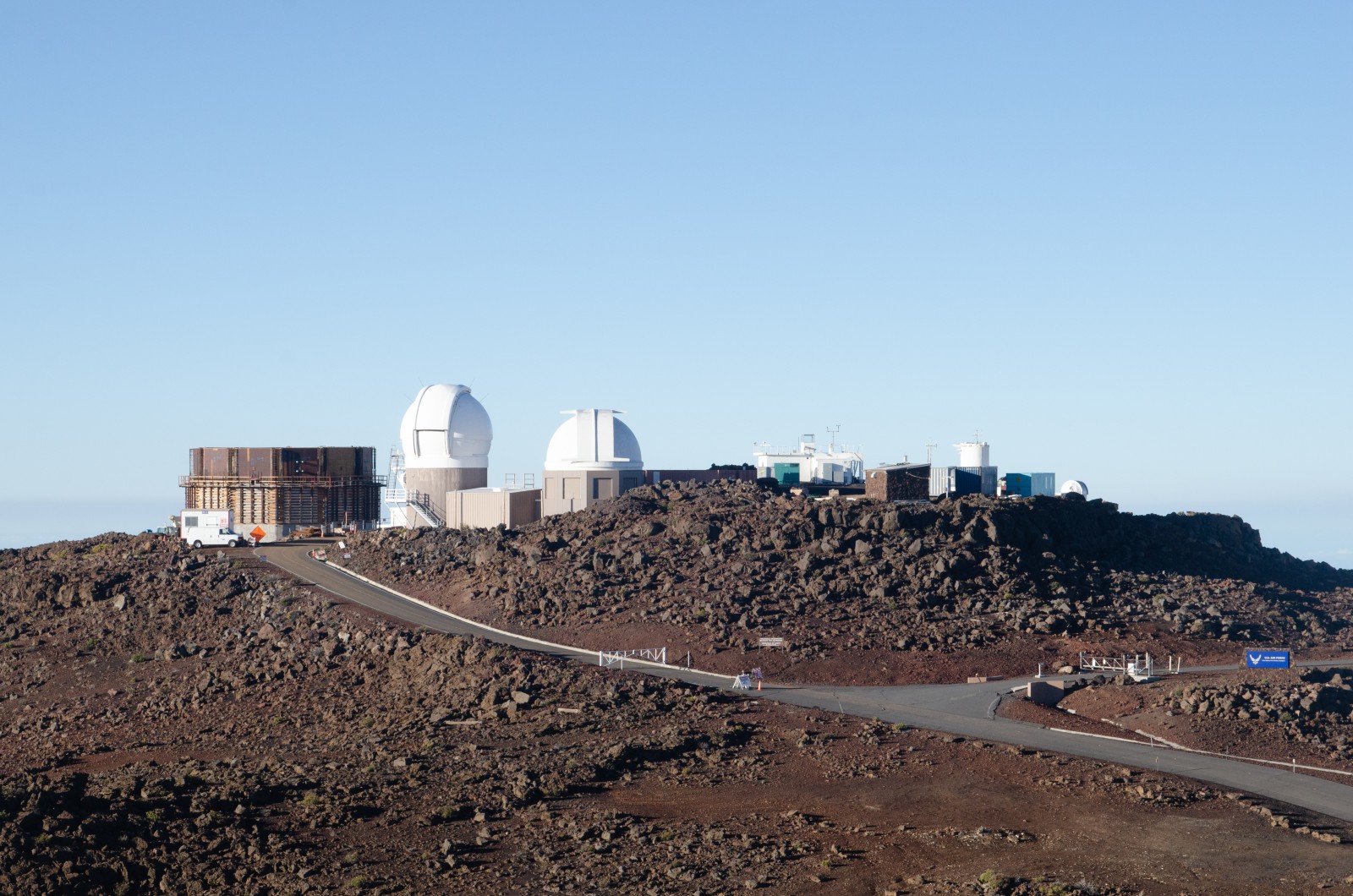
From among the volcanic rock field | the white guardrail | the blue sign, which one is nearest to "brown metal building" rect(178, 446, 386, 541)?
the volcanic rock field

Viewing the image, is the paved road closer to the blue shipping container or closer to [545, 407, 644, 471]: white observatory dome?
[545, 407, 644, 471]: white observatory dome

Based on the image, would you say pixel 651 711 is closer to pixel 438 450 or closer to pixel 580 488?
pixel 580 488

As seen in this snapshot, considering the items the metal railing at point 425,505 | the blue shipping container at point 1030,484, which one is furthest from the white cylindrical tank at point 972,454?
the metal railing at point 425,505

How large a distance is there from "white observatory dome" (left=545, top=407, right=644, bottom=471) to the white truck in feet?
58.8

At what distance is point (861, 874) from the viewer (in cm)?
2817

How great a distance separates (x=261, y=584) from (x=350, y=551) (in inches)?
294

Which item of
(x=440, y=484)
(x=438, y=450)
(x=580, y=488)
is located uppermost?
(x=438, y=450)

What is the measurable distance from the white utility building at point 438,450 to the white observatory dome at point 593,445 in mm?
6065

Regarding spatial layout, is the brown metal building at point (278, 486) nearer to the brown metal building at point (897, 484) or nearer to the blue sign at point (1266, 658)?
the brown metal building at point (897, 484)

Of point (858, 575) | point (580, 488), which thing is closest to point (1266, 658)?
point (858, 575)

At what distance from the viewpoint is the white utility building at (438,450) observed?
7894 centimetres

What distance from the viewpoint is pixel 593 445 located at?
75938 millimetres

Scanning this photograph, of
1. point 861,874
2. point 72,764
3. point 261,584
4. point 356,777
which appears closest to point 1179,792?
point 861,874

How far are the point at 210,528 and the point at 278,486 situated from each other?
613 cm
